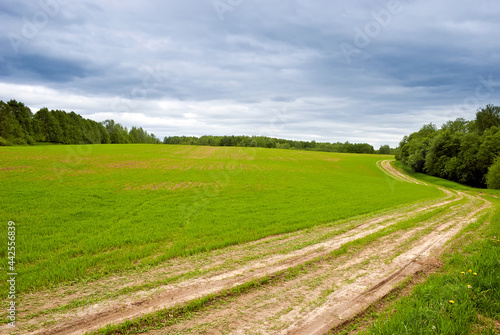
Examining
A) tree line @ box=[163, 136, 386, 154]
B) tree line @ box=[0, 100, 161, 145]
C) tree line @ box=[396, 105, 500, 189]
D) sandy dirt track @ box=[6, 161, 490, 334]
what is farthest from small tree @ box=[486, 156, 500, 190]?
tree line @ box=[0, 100, 161, 145]

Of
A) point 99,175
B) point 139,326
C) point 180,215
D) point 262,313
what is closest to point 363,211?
point 180,215

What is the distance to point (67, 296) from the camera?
6895 mm

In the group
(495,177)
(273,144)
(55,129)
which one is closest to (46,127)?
(55,129)

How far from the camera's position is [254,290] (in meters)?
7.14

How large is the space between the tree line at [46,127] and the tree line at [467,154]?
427 ft

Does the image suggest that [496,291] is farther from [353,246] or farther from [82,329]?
[82,329]

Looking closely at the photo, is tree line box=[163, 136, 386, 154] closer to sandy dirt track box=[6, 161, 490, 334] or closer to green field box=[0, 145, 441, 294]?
green field box=[0, 145, 441, 294]

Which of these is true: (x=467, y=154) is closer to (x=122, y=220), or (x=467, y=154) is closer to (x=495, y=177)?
(x=495, y=177)

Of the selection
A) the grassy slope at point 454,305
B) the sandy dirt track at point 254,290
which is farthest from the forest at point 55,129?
the grassy slope at point 454,305

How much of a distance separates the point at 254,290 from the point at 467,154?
7697 centimetres

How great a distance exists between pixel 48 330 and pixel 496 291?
10.4 metres

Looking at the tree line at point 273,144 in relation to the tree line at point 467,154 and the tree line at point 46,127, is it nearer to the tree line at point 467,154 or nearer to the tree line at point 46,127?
the tree line at point 46,127

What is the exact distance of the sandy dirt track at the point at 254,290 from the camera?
5652mm

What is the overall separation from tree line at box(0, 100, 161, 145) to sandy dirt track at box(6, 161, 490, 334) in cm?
9943
